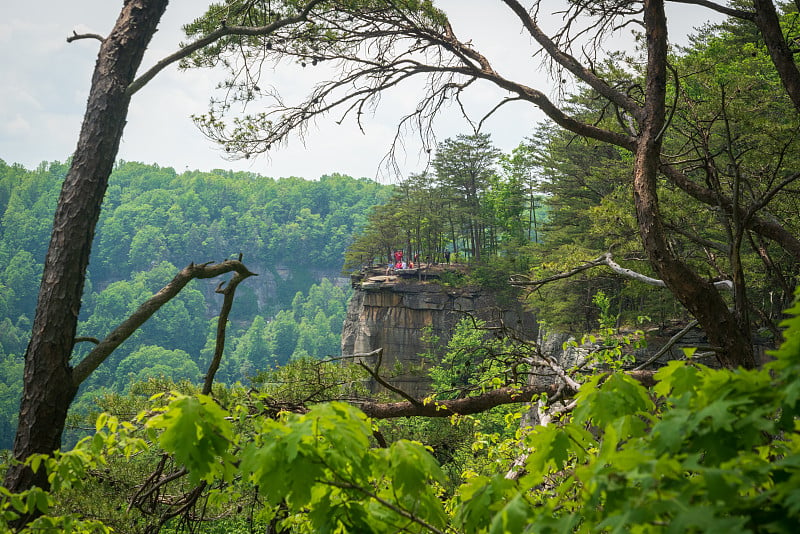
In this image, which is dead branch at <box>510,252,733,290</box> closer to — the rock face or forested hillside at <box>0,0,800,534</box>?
forested hillside at <box>0,0,800,534</box>

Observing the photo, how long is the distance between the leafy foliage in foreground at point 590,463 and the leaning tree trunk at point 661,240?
5.65ft

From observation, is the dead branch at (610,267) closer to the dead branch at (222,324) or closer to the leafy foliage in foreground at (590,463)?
the dead branch at (222,324)

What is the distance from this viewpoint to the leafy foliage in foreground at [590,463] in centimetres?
99

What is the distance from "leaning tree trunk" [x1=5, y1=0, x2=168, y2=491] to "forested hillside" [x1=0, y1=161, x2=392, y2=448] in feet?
271

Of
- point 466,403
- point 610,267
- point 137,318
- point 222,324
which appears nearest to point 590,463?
point 222,324

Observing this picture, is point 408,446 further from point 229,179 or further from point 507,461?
point 229,179

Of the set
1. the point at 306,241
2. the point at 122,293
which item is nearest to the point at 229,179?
the point at 306,241

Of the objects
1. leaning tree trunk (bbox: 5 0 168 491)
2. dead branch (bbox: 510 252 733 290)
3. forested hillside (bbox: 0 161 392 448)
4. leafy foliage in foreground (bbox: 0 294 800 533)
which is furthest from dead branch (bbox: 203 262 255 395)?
forested hillside (bbox: 0 161 392 448)

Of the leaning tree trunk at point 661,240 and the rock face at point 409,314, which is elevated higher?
the leaning tree trunk at point 661,240

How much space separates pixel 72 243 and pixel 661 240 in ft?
9.96

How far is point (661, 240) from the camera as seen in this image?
10.7 feet

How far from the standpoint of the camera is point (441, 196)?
40.0 metres

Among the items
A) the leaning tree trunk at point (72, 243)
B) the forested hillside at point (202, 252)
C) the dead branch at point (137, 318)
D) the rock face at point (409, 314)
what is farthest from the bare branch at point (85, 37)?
the forested hillside at point (202, 252)

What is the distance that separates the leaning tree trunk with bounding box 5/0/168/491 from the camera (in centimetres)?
279
